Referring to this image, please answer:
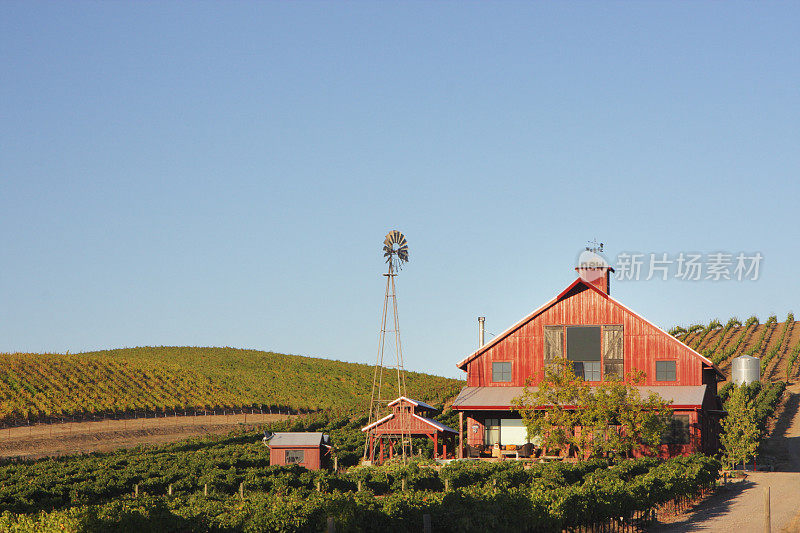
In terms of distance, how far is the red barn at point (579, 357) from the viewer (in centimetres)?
4953

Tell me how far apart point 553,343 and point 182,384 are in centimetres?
5479

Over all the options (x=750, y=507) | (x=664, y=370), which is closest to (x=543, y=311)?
(x=664, y=370)

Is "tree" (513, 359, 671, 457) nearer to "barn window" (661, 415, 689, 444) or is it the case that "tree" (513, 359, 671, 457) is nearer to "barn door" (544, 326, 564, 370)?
"barn window" (661, 415, 689, 444)

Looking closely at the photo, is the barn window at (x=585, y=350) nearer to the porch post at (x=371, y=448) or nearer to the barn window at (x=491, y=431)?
the barn window at (x=491, y=431)

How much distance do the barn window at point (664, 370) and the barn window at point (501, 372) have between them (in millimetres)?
8584

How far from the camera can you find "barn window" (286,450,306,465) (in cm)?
4647

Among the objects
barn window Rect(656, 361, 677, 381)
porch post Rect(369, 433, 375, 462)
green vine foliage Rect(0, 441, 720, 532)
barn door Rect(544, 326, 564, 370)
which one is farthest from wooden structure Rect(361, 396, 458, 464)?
green vine foliage Rect(0, 441, 720, 532)

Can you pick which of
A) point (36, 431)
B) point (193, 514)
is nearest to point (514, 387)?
point (193, 514)

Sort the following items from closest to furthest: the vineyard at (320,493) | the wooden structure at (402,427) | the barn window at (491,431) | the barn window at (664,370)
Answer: the vineyard at (320,493) < the wooden structure at (402,427) < the barn window at (664,370) < the barn window at (491,431)

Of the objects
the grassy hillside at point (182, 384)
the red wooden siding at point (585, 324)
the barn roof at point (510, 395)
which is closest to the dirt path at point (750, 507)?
the barn roof at point (510, 395)

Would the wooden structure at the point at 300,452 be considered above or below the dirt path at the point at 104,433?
above

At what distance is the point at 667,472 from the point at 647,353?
18116 millimetres

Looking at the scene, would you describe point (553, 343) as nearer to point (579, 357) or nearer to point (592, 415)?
point (579, 357)

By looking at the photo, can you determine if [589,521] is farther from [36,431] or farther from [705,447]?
[36,431]
